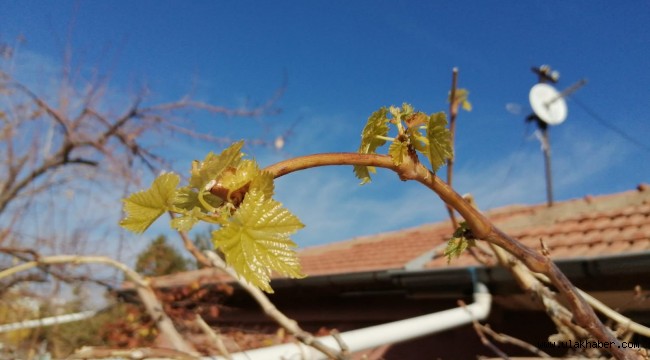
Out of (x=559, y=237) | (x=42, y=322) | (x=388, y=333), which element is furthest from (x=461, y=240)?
(x=42, y=322)

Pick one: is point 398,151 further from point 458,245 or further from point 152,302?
point 152,302

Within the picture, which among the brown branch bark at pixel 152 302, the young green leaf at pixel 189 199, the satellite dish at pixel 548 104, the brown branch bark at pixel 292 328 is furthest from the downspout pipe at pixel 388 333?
the satellite dish at pixel 548 104

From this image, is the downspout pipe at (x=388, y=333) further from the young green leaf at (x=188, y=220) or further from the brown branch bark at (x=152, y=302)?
the young green leaf at (x=188, y=220)

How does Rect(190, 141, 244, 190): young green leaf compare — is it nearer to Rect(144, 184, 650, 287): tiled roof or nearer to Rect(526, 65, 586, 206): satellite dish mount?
Rect(144, 184, 650, 287): tiled roof

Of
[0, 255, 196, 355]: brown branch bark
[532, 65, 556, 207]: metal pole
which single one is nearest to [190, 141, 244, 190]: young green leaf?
[0, 255, 196, 355]: brown branch bark

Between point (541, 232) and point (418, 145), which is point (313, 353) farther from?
point (541, 232)
